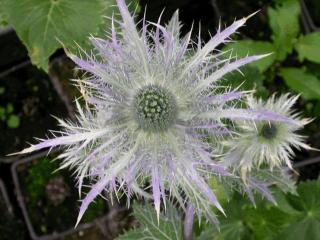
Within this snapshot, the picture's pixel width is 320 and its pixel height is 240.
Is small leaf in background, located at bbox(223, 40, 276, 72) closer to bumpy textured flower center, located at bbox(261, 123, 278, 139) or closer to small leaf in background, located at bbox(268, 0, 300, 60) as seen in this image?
small leaf in background, located at bbox(268, 0, 300, 60)

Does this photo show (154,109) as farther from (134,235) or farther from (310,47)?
(310,47)

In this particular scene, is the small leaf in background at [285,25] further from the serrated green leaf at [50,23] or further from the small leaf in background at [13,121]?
the small leaf in background at [13,121]

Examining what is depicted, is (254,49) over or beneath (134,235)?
over

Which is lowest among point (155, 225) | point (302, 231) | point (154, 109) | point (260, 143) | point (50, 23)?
point (302, 231)

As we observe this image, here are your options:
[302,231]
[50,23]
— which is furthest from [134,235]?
[50,23]

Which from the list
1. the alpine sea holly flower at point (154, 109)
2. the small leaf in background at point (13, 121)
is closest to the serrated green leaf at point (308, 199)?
the alpine sea holly flower at point (154, 109)

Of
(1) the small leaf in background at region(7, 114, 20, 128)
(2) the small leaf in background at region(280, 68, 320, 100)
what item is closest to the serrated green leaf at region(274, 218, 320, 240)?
(2) the small leaf in background at region(280, 68, 320, 100)
